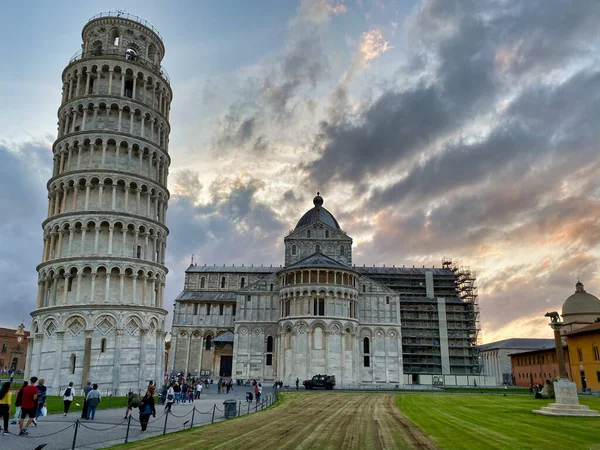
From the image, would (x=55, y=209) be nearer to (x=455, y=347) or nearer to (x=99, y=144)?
(x=99, y=144)

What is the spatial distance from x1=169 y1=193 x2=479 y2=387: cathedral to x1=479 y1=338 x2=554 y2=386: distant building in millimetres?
14564

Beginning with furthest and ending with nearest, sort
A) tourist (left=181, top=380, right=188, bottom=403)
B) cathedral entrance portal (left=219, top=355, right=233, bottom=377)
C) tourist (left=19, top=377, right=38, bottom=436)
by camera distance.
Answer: cathedral entrance portal (left=219, top=355, right=233, bottom=377) → tourist (left=181, top=380, right=188, bottom=403) → tourist (left=19, top=377, right=38, bottom=436)

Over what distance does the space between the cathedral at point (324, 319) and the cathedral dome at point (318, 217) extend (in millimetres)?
186

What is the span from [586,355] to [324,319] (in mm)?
32354

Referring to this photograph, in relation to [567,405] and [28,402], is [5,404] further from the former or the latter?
[567,405]

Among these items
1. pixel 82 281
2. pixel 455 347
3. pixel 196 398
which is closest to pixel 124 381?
pixel 196 398

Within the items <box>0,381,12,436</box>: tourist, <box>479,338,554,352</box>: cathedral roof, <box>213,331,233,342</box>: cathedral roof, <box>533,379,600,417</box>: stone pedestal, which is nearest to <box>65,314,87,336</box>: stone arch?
<box>0,381,12,436</box>: tourist

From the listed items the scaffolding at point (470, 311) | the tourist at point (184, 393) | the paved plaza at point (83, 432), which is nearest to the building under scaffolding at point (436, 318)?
the scaffolding at point (470, 311)

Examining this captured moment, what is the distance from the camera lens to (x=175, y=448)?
15.7 m

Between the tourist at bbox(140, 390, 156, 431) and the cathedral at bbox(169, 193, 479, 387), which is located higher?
the cathedral at bbox(169, 193, 479, 387)

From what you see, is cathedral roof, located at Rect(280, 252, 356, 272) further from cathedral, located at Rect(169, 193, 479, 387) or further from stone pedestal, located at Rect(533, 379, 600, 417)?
stone pedestal, located at Rect(533, 379, 600, 417)

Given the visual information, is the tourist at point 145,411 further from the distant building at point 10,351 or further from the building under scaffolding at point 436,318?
the distant building at point 10,351

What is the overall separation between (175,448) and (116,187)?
3312 cm

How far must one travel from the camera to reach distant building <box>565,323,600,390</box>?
2265 inches
